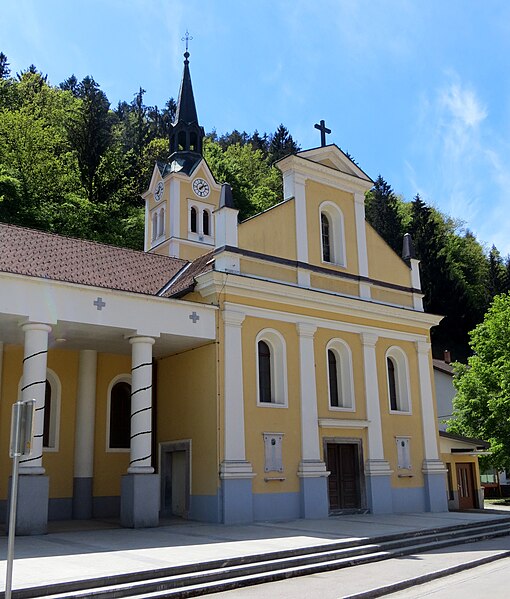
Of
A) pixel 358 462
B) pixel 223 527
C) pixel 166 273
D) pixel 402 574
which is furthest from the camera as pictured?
pixel 166 273

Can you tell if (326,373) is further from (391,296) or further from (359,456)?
(391,296)

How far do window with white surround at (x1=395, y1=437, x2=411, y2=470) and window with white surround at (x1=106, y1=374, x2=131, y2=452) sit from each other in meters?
9.16

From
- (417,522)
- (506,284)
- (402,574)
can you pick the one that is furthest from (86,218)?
(506,284)

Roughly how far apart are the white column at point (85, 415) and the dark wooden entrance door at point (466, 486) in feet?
50.2

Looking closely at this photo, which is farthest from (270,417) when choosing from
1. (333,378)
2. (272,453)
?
(333,378)

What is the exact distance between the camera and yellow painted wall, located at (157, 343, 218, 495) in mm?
18609

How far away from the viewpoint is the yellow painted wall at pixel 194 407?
61.1 feet

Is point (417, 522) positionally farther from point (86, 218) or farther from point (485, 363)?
point (86, 218)

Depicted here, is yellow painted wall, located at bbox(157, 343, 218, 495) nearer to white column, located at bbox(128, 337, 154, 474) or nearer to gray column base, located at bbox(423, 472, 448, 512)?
white column, located at bbox(128, 337, 154, 474)

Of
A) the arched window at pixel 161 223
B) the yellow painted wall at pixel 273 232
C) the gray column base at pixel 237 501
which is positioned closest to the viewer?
the gray column base at pixel 237 501

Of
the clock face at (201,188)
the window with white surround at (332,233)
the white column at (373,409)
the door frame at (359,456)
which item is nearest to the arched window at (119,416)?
the door frame at (359,456)

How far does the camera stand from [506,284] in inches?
2778

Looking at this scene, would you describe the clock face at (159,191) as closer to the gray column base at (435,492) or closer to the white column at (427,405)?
the white column at (427,405)

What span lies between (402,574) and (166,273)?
14.7 metres
